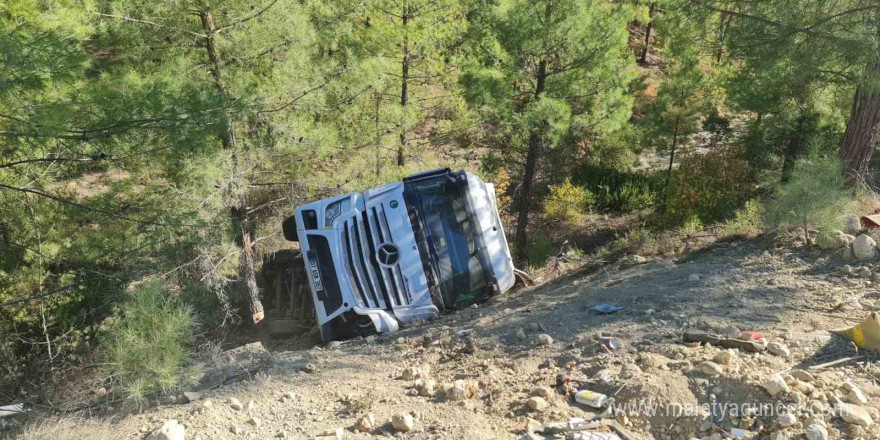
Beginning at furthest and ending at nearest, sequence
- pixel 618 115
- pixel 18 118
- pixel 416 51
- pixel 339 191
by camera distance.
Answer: pixel 416 51 < pixel 618 115 < pixel 339 191 < pixel 18 118

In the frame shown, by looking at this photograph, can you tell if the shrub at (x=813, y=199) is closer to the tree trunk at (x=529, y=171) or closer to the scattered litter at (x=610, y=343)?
the scattered litter at (x=610, y=343)

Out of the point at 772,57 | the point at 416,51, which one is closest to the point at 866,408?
the point at 772,57

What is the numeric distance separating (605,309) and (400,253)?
9.82 ft

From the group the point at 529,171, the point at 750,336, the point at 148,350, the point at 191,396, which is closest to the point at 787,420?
the point at 750,336

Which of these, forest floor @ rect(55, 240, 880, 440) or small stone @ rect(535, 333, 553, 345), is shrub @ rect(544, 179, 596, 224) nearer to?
forest floor @ rect(55, 240, 880, 440)

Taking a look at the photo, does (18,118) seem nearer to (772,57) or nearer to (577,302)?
(577,302)

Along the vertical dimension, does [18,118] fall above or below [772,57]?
above

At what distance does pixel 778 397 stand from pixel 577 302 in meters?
2.90

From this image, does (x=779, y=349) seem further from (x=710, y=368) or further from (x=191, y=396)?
(x=191, y=396)

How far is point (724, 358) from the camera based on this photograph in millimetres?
4219

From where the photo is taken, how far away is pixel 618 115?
11.9 meters

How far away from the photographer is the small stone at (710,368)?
13.4ft

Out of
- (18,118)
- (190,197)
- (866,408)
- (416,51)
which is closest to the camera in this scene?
(866,408)

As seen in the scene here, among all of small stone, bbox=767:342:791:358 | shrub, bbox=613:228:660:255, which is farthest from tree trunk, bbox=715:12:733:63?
small stone, bbox=767:342:791:358
